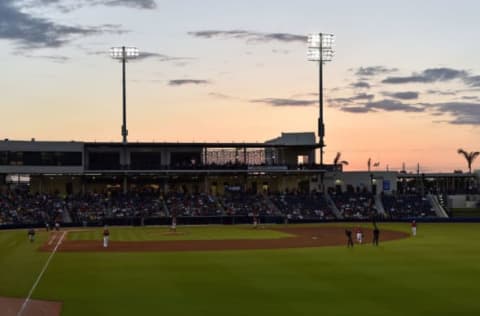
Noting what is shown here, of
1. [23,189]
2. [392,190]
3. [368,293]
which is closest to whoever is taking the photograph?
[368,293]

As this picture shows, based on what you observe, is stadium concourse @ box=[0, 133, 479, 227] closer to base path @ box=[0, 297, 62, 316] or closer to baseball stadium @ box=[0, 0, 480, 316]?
baseball stadium @ box=[0, 0, 480, 316]

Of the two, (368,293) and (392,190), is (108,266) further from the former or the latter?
(392,190)

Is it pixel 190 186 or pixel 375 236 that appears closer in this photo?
pixel 375 236

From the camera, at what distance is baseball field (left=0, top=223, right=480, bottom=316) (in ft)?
77.8

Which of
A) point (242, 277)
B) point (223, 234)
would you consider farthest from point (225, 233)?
point (242, 277)

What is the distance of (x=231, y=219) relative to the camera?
8062 cm

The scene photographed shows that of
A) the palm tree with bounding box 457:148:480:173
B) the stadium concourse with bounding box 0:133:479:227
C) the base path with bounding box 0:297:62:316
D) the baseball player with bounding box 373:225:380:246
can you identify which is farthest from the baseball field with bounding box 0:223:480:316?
the palm tree with bounding box 457:148:480:173

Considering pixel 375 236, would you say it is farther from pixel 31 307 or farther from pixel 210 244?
pixel 31 307

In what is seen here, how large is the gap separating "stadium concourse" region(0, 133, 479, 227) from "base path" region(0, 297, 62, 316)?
168 feet

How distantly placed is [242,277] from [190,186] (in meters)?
64.5

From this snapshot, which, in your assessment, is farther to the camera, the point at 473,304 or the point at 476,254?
the point at 476,254

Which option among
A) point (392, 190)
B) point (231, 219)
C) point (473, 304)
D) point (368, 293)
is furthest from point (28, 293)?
point (392, 190)

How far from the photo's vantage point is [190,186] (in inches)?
3760

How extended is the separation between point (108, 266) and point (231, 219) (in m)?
45.0
